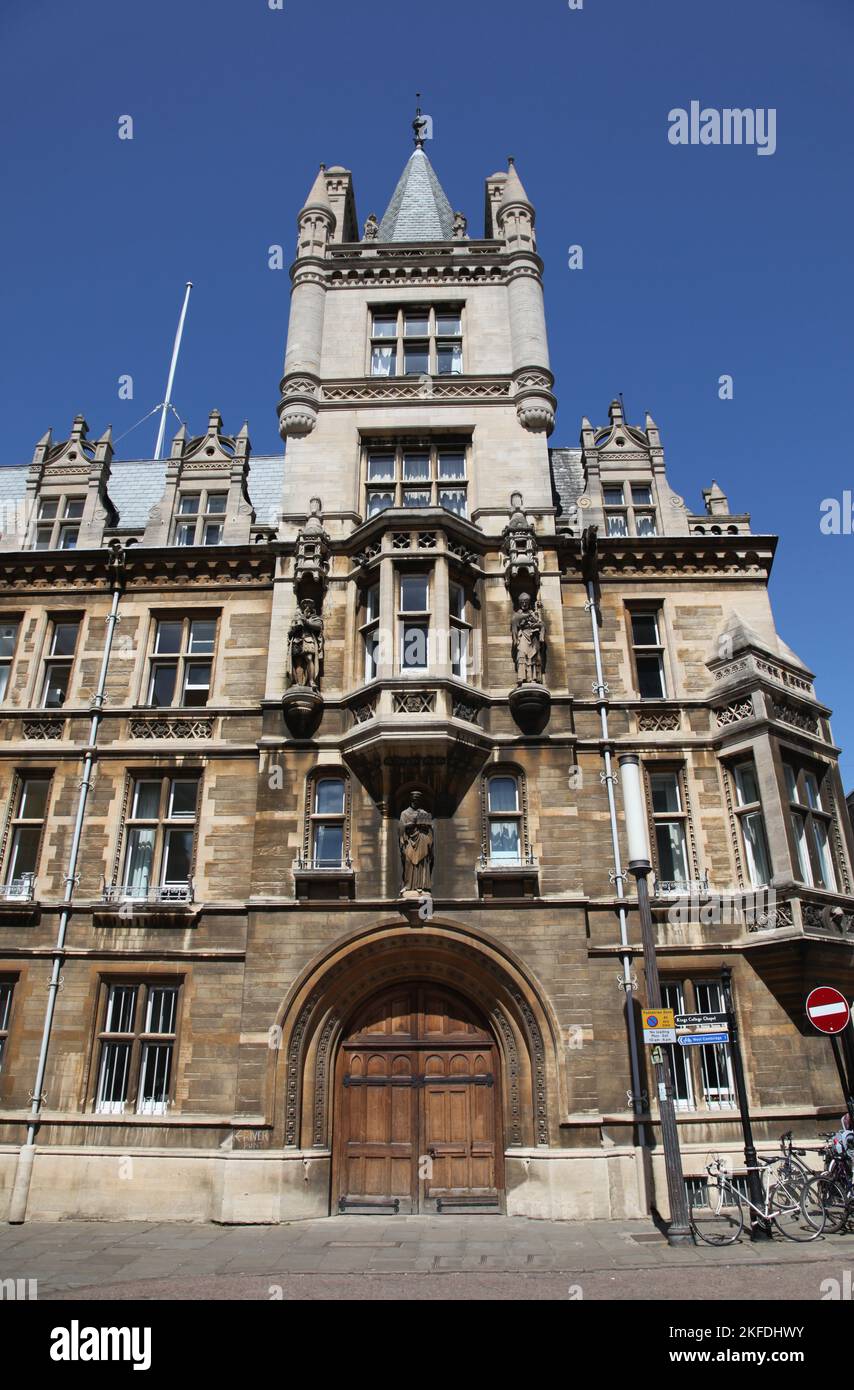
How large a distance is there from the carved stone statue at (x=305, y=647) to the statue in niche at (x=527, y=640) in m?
4.28

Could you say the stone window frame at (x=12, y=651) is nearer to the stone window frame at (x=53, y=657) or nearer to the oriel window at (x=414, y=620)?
the stone window frame at (x=53, y=657)

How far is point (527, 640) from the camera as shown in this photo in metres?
19.0

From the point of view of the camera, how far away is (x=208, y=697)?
20.1 metres

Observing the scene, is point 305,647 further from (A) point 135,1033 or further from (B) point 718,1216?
(B) point 718,1216

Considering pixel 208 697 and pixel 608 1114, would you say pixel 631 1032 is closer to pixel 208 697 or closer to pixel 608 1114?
pixel 608 1114

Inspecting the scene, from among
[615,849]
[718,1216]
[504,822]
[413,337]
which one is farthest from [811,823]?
[413,337]

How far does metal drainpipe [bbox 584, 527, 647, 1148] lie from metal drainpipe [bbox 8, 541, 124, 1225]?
1109 centimetres

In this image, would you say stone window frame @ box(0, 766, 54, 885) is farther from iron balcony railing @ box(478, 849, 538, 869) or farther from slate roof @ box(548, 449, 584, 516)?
slate roof @ box(548, 449, 584, 516)

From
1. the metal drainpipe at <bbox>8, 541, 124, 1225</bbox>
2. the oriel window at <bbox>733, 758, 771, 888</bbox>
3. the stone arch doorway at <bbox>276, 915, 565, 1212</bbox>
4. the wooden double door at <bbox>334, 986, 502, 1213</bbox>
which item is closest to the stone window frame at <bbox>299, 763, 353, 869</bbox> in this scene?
Answer: the stone arch doorway at <bbox>276, 915, 565, 1212</bbox>

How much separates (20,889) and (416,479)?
42.8 feet

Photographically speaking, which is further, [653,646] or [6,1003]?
[653,646]

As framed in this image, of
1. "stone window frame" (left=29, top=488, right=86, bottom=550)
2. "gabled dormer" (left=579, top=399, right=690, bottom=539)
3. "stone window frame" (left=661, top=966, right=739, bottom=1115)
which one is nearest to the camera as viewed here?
"stone window frame" (left=661, top=966, right=739, bottom=1115)

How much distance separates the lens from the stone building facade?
16.4 metres
